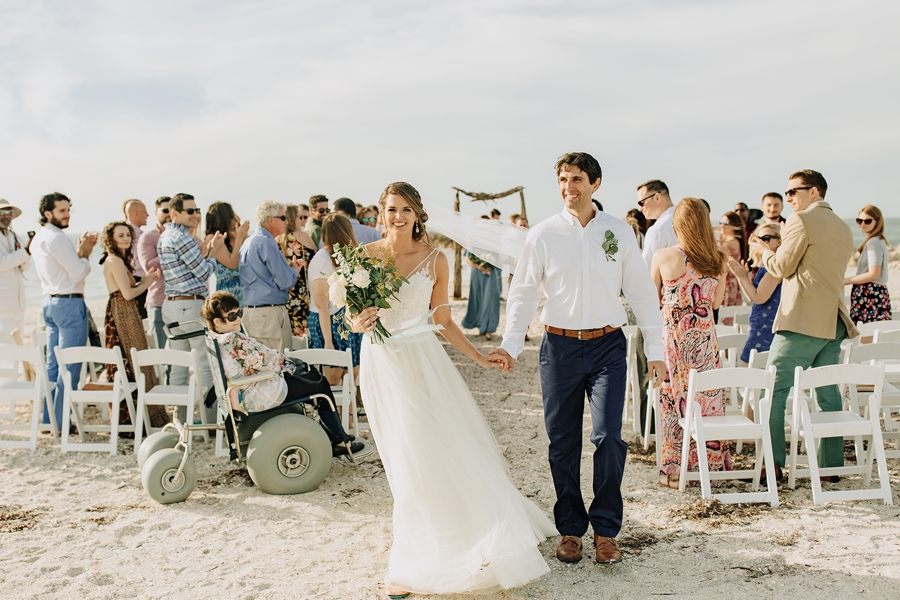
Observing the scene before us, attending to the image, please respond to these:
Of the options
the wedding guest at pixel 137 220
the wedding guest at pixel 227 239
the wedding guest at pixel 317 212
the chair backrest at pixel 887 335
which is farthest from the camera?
the wedding guest at pixel 317 212

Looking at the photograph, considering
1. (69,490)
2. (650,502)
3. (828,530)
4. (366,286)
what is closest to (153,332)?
(69,490)

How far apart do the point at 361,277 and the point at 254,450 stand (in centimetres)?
211

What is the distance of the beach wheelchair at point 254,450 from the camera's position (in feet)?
17.0

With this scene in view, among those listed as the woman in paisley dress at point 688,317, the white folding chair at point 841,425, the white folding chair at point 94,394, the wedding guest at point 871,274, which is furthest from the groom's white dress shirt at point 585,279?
the wedding guest at point 871,274

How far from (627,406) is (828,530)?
2790 mm

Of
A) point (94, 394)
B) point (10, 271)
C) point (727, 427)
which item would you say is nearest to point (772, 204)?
point (727, 427)

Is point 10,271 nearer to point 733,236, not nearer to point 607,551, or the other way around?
point 607,551

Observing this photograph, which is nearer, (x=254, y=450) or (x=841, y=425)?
(x=841, y=425)

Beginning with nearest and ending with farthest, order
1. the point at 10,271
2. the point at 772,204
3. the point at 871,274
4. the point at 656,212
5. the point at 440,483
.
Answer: the point at 440,483, the point at 656,212, the point at 871,274, the point at 10,271, the point at 772,204

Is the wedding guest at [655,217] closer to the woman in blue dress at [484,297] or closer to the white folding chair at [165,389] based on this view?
the white folding chair at [165,389]

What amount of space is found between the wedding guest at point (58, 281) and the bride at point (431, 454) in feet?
14.0

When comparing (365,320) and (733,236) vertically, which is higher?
(733,236)

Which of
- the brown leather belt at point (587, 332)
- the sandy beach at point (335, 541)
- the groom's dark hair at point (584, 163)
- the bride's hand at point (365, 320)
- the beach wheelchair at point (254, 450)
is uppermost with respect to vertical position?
the groom's dark hair at point (584, 163)

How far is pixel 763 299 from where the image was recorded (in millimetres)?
6410
